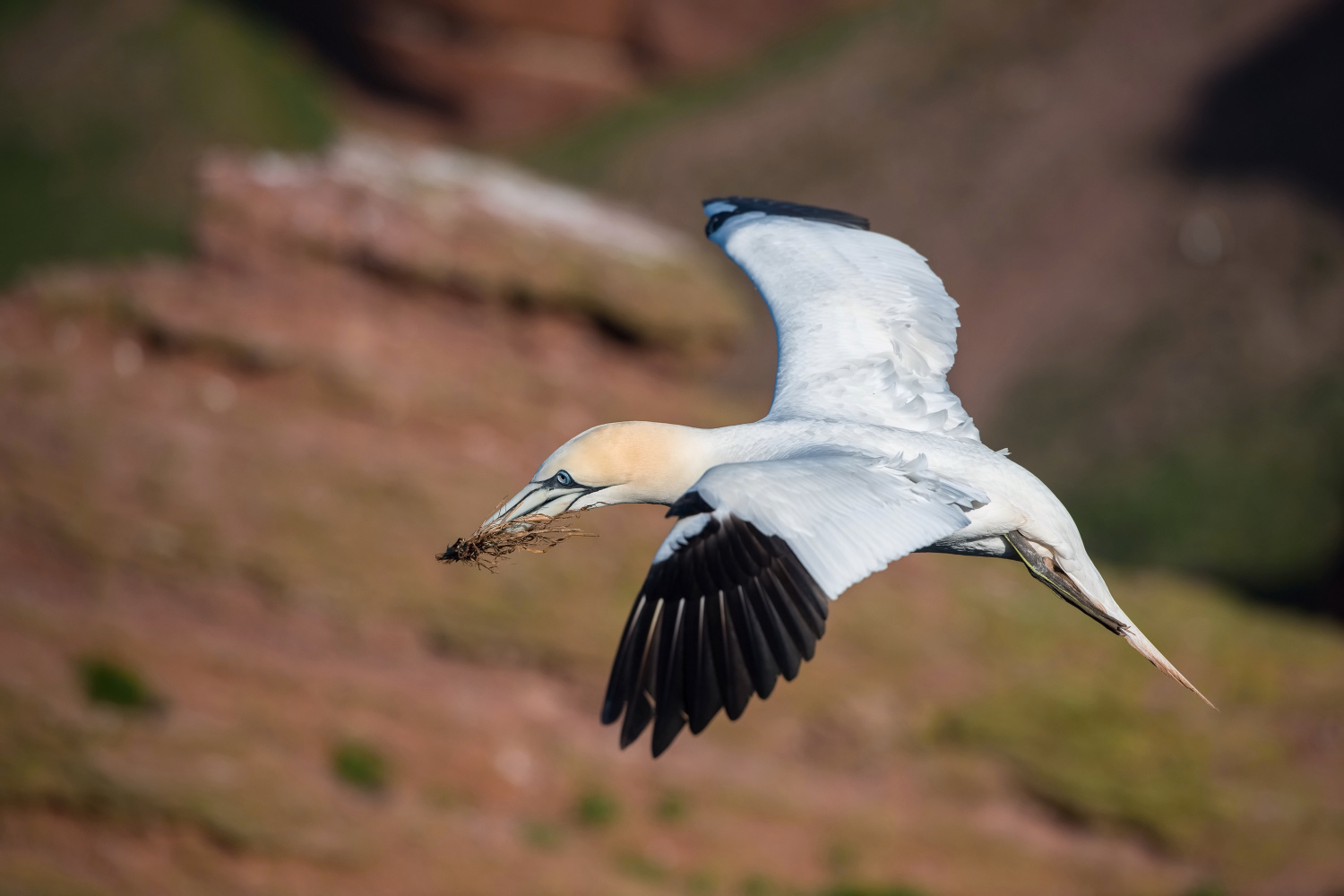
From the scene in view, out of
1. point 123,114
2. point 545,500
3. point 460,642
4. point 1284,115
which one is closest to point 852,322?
point 545,500

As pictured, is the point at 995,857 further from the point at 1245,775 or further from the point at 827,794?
the point at 1245,775

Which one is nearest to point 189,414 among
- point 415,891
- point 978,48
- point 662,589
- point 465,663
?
point 465,663

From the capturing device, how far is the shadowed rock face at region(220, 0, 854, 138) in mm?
25984

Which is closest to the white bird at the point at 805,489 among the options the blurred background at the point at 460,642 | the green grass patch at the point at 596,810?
the blurred background at the point at 460,642

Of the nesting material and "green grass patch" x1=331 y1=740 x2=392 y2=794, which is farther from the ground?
"green grass patch" x1=331 y1=740 x2=392 y2=794

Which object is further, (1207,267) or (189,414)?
(1207,267)

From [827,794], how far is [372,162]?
738 cm

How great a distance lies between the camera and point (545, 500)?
5.27 metres

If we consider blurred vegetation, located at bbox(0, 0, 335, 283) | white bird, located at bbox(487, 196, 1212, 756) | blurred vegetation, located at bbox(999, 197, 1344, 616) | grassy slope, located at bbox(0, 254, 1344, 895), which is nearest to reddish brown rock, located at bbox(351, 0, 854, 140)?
blurred vegetation, located at bbox(0, 0, 335, 283)

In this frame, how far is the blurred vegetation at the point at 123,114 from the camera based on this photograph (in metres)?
19.4

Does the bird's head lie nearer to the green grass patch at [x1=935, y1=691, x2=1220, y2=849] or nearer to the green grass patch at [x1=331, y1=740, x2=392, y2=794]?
the green grass patch at [x1=331, y1=740, x2=392, y2=794]

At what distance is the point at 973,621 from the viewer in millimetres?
11852

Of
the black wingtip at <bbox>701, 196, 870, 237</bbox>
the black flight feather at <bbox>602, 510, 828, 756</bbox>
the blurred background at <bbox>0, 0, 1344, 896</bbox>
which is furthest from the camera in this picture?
the blurred background at <bbox>0, 0, 1344, 896</bbox>

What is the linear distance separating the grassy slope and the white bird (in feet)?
14.8
